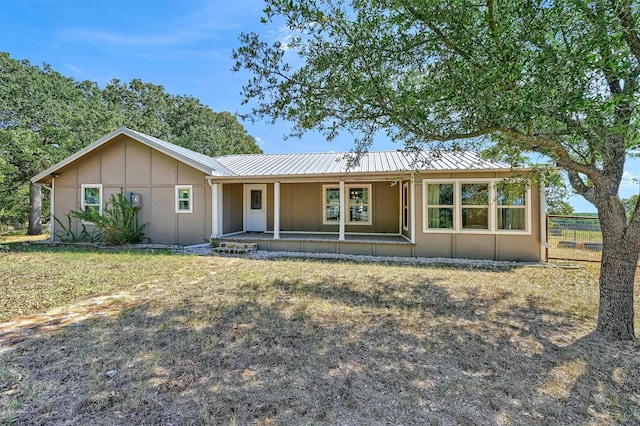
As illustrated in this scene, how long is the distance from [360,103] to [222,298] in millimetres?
3871

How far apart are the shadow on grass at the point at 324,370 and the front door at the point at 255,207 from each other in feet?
26.2

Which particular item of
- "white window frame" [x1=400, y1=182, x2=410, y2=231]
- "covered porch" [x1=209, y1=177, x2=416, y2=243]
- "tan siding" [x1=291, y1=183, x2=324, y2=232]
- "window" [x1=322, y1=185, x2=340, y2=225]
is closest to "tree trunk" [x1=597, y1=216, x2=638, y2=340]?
"white window frame" [x1=400, y1=182, x2=410, y2=231]

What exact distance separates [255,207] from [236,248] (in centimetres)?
322

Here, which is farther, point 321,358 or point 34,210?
point 34,210

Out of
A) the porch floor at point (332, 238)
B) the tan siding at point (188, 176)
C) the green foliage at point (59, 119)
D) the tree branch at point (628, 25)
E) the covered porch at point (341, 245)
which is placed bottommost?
the covered porch at point (341, 245)

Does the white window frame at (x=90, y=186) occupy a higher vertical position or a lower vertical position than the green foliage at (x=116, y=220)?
higher

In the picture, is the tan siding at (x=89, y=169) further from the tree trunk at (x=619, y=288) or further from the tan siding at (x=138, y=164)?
the tree trunk at (x=619, y=288)

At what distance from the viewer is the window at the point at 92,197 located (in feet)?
37.8

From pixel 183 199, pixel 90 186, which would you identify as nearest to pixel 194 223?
pixel 183 199

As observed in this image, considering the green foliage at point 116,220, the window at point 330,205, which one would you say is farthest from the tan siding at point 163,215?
the window at point 330,205

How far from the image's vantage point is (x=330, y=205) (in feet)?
39.1

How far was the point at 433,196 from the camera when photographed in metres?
9.09

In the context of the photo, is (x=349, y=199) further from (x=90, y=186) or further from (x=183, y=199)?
(x=90, y=186)

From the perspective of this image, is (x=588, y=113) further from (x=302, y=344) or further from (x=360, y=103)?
(x=302, y=344)
